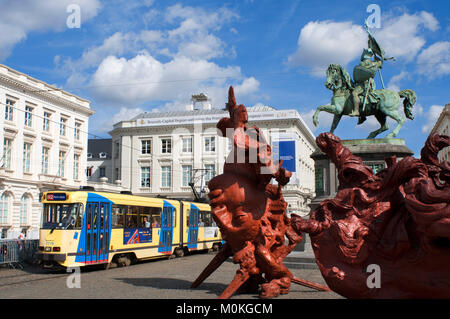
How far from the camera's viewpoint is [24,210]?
124ft

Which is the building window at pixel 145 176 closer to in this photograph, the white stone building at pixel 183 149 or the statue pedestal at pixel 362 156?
the white stone building at pixel 183 149

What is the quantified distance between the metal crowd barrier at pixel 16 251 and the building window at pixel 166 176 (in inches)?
1717

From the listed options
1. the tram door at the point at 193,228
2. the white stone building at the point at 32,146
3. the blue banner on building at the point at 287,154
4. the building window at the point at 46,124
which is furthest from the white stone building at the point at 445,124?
the building window at the point at 46,124

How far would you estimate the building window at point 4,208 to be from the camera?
116ft

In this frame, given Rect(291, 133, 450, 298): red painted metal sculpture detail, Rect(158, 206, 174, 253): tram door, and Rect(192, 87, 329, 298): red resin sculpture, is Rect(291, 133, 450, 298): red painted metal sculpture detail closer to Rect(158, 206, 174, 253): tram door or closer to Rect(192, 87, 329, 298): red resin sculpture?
Rect(192, 87, 329, 298): red resin sculpture

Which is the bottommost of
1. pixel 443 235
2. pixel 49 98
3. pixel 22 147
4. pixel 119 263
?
pixel 119 263

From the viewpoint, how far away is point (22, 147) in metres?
37.7

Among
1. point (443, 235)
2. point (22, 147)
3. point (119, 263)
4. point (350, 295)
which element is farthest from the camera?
point (22, 147)

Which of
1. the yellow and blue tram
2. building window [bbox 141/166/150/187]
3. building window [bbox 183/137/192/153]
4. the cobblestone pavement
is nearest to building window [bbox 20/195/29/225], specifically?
the yellow and blue tram

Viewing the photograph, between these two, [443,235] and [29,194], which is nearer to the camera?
[443,235]
